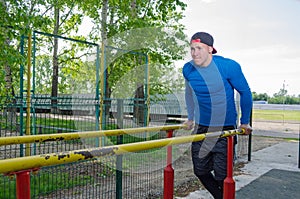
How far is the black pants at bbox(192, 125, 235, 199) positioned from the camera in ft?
8.96

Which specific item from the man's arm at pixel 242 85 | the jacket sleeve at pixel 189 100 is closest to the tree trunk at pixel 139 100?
the jacket sleeve at pixel 189 100

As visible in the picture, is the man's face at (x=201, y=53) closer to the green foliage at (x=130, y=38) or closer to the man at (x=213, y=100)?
the man at (x=213, y=100)

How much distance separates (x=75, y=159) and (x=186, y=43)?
9797mm

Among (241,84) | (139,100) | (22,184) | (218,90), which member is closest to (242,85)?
(241,84)

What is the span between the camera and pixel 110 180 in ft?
15.6

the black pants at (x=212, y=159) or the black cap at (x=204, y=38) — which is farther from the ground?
the black cap at (x=204, y=38)

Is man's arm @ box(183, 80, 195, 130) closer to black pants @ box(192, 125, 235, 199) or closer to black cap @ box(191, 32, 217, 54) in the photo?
black pants @ box(192, 125, 235, 199)

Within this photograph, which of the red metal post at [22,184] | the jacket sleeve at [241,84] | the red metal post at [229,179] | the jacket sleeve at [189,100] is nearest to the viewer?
the red metal post at [22,184]

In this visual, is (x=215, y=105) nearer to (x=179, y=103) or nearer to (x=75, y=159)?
(x=75, y=159)

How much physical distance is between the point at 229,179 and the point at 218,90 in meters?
0.73

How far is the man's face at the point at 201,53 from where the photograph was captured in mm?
2732

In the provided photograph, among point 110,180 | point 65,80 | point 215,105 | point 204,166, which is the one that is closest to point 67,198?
point 110,180

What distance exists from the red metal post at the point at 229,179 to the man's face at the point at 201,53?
679 millimetres

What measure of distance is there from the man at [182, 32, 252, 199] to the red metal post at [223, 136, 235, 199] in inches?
4.6
